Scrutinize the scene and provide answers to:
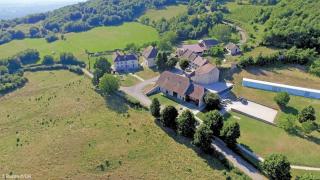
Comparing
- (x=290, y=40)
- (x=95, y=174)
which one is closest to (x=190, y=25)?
(x=290, y=40)

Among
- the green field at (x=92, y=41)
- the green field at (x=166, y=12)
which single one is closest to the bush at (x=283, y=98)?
the green field at (x=92, y=41)

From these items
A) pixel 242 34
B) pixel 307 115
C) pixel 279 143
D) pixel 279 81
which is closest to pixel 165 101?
pixel 279 143

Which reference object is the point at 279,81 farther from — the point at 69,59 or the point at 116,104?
the point at 69,59

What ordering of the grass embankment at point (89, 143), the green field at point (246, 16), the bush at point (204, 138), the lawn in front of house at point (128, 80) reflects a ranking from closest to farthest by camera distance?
the grass embankment at point (89, 143) → the bush at point (204, 138) → the lawn in front of house at point (128, 80) → the green field at point (246, 16)

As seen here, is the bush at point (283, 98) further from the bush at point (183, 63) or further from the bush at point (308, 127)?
the bush at point (183, 63)

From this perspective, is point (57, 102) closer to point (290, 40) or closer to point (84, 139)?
point (84, 139)

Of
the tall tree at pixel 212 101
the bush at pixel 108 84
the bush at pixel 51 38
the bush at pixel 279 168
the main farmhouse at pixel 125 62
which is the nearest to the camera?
the bush at pixel 279 168
